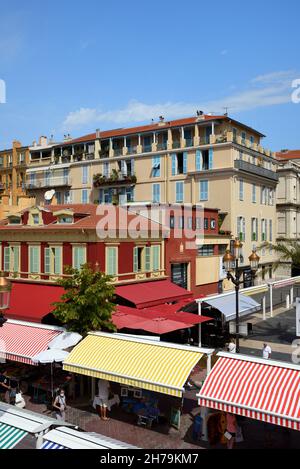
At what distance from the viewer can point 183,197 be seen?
145ft

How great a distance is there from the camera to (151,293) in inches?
1029

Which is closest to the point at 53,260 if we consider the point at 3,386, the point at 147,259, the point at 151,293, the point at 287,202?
the point at 147,259

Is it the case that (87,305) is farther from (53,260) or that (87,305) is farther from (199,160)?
(199,160)

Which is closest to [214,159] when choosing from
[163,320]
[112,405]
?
[163,320]

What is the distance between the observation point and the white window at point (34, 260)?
88.2 feet

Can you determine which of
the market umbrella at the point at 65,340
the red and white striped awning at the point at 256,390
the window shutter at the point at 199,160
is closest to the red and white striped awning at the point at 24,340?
the market umbrella at the point at 65,340

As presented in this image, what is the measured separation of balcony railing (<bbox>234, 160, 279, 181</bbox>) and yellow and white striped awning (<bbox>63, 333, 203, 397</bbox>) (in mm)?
29244

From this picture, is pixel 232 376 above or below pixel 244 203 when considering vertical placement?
below

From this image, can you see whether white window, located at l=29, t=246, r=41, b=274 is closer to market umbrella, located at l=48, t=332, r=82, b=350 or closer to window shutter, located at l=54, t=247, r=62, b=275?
window shutter, located at l=54, t=247, r=62, b=275

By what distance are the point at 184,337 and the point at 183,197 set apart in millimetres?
21342

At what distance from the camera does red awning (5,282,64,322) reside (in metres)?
23.5

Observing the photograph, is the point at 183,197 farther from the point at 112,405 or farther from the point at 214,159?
the point at 112,405

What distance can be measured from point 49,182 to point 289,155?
108ft
